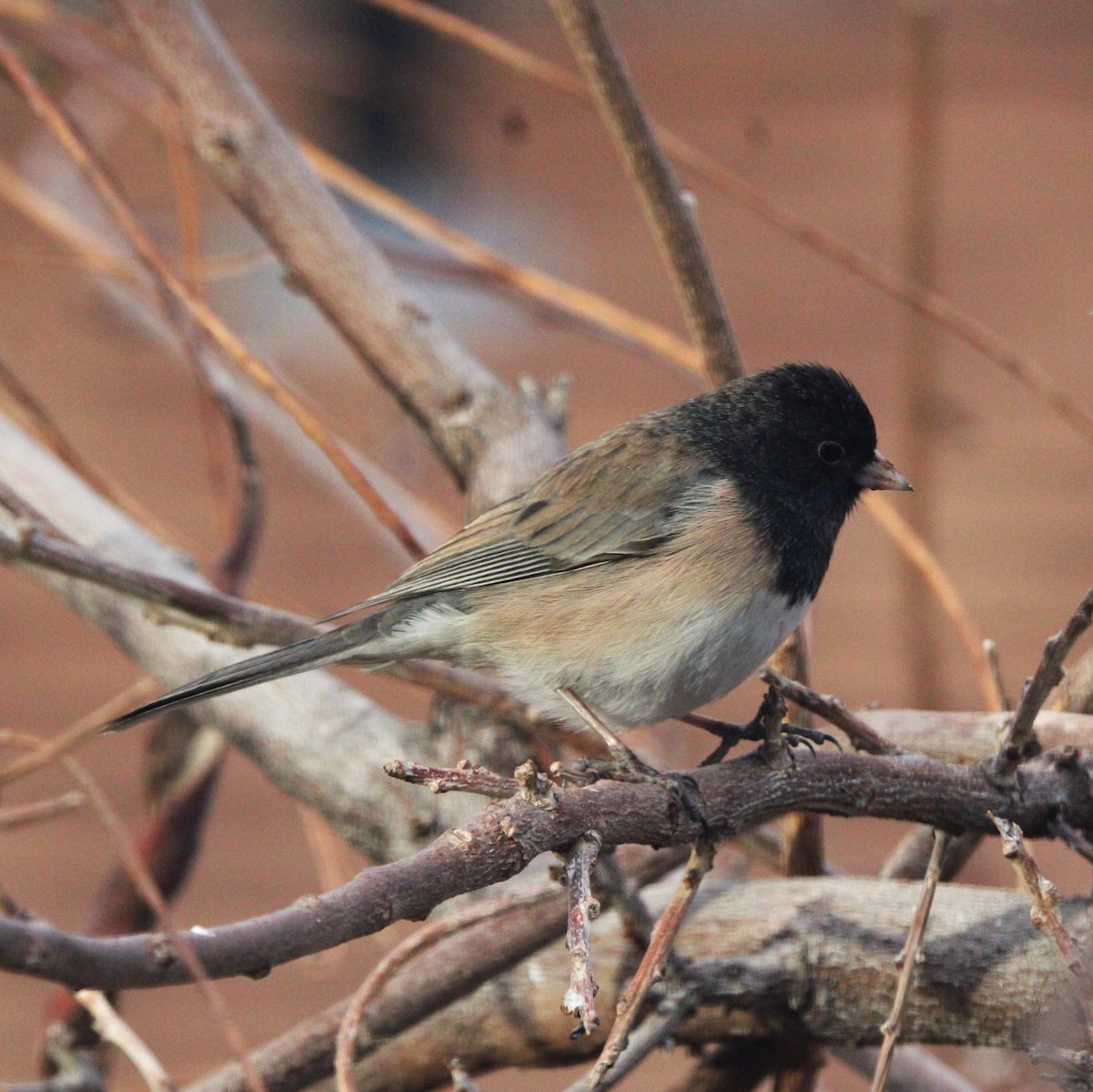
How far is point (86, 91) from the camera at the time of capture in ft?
11.2

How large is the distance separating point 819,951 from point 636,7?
2711 millimetres

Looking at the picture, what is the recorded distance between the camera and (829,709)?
1.32m

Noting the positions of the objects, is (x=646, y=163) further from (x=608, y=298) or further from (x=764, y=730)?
(x=608, y=298)

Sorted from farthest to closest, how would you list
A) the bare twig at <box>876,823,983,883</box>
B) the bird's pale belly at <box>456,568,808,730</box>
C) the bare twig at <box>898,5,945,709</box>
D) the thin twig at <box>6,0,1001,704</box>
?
the bare twig at <box>898,5,945,709</box>, the thin twig at <box>6,0,1001,704</box>, the bare twig at <box>876,823,983,883</box>, the bird's pale belly at <box>456,568,808,730</box>

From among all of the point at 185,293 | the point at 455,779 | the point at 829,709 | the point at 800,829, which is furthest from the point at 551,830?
the point at 185,293

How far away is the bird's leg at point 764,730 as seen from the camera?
1.29 m

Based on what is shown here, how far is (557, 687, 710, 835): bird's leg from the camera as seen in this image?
4.04 feet

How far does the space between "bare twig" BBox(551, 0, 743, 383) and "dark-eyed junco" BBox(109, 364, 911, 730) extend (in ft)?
0.63

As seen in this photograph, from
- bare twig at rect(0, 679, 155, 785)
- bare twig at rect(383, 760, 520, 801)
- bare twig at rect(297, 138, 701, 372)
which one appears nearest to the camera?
bare twig at rect(383, 760, 520, 801)

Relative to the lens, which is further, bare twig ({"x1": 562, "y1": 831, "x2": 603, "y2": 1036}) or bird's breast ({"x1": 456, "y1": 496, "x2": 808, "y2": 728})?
bird's breast ({"x1": 456, "y1": 496, "x2": 808, "y2": 728})

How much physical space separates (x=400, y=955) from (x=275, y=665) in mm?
413

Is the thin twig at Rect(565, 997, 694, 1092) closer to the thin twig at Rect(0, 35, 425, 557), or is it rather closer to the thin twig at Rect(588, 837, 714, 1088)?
the thin twig at Rect(588, 837, 714, 1088)

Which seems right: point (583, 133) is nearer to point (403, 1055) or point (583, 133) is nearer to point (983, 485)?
point (983, 485)

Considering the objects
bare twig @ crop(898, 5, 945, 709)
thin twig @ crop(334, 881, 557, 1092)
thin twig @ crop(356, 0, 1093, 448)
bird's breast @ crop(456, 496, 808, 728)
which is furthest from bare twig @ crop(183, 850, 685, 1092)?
bare twig @ crop(898, 5, 945, 709)
